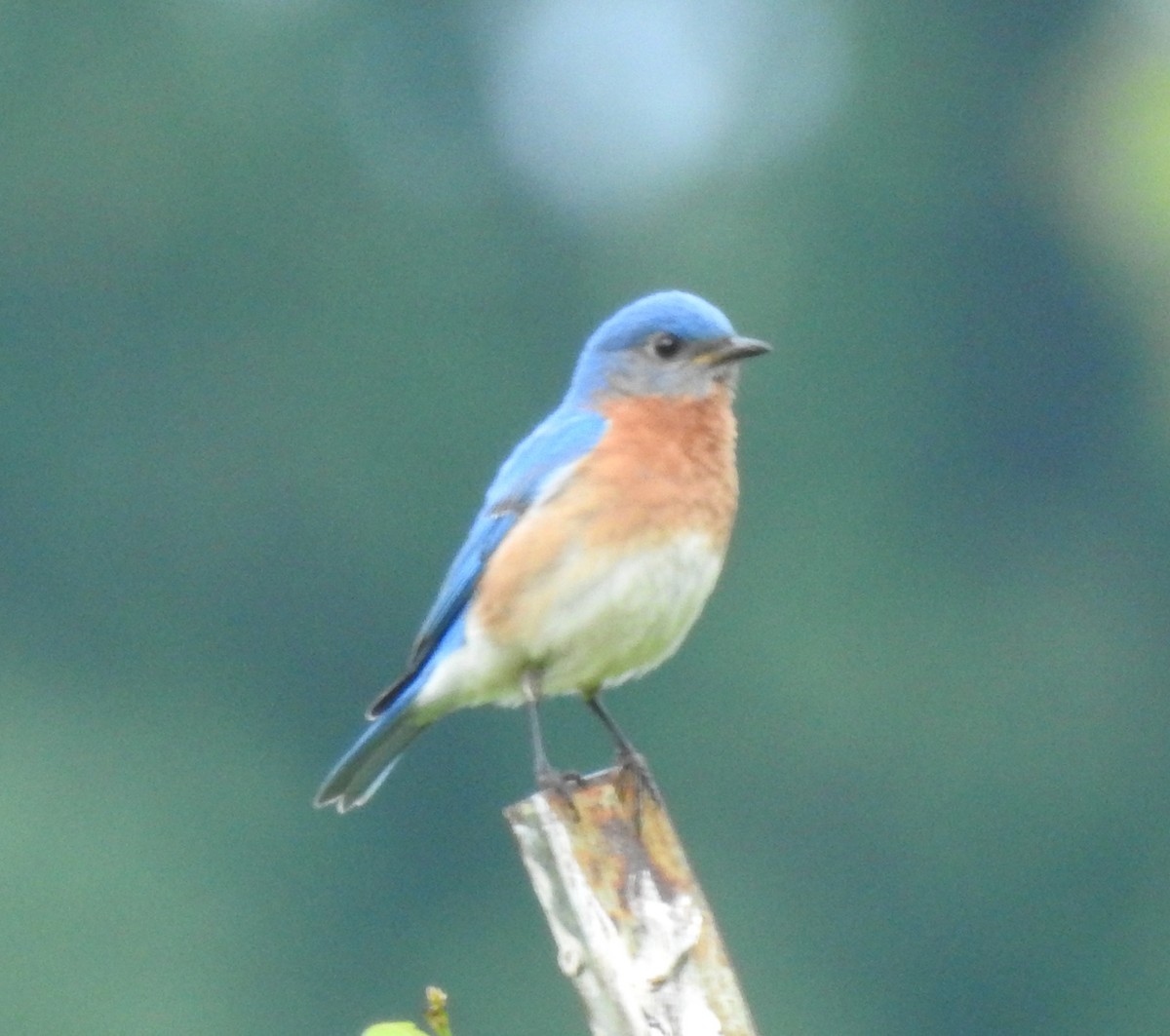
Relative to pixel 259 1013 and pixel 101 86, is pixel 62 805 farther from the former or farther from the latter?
pixel 101 86

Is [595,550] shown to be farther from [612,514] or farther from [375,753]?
[375,753]

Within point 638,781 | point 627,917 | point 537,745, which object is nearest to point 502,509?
point 537,745

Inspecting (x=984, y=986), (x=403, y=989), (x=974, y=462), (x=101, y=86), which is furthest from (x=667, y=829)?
(x=101, y=86)

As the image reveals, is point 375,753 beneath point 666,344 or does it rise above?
beneath

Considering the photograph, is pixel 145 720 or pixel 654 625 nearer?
pixel 654 625

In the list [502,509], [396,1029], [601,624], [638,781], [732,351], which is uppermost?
[732,351]

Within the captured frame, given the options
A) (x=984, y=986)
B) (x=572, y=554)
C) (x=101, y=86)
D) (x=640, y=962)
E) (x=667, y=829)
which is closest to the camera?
(x=640, y=962)
